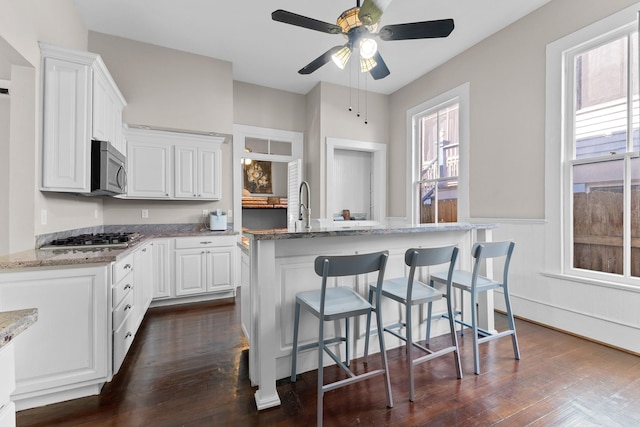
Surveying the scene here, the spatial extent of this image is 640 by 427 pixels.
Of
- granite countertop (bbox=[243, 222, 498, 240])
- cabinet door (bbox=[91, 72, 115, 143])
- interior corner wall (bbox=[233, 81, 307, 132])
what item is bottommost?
granite countertop (bbox=[243, 222, 498, 240])

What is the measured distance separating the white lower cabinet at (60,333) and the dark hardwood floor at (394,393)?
0.12 metres

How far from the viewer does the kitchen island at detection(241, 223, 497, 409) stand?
1806mm

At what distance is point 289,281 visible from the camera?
6.82 feet

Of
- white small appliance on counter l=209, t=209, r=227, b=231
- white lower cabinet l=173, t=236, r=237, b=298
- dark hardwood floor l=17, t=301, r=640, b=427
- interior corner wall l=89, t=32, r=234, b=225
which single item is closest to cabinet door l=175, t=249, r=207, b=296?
white lower cabinet l=173, t=236, r=237, b=298

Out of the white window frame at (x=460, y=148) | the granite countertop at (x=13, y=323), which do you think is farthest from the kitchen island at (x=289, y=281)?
the white window frame at (x=460, y=148)

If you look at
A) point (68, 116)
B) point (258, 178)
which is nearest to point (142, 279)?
point (68, 116)

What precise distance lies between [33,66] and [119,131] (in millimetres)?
1300

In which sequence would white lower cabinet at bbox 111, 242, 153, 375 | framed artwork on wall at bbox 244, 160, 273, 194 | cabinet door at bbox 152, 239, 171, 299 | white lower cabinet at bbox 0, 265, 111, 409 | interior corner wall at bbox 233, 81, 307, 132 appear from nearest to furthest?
white lower cabinet at bbox 0, 265, 111, 409, white lower cabinet at bbox 111, 242, 153, 375, cabinet door at bbox 152, 239, 171, 299, interior corner wall at bbox 233, 81, 307, 132, framed artwork on wall at bbox 244, 160, 273, 194

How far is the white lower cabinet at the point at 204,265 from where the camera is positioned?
3.63m

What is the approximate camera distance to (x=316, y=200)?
5039mm

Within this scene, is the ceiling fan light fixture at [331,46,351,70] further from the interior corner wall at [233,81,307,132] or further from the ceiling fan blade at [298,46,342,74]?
the interior corner wall at [233,81,307,132]

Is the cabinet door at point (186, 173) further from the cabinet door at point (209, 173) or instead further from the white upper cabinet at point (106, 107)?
the white upper cabinet at point (106, 107)

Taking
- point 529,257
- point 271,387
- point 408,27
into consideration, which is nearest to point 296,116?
point 408,27

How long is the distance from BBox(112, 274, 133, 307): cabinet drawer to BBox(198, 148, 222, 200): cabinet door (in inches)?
69.9
